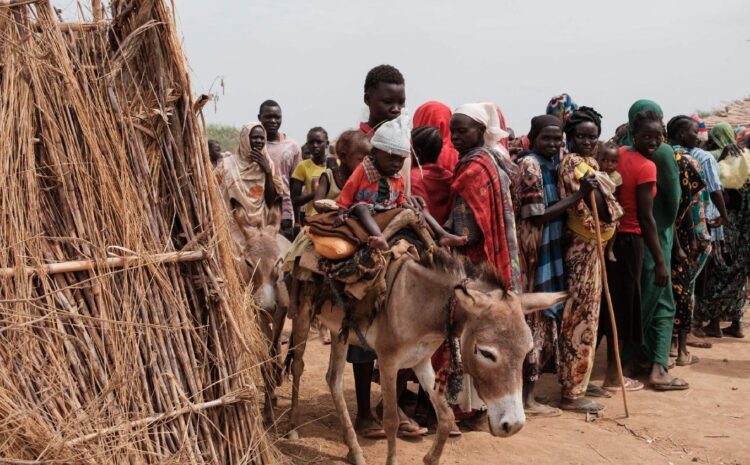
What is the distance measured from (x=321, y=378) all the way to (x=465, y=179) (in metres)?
2.74

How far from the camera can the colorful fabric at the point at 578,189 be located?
5.71 metres

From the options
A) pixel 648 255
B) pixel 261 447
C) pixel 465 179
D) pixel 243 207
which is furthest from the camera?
pixel 243 207

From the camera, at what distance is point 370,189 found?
468 centimetres

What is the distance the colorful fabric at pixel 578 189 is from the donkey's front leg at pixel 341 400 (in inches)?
86.7

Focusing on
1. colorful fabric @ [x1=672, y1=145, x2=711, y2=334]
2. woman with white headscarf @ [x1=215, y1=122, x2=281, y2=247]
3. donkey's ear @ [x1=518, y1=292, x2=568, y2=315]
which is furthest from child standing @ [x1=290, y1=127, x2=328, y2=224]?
donkey's ear @ [x1=518, y1=292, x2=568, y2=315]

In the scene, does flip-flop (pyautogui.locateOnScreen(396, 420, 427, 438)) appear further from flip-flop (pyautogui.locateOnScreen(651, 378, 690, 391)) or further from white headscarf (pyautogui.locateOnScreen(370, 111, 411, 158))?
flip-flop (pyautogui.locateOnScreen(651, 378, 690, 391))

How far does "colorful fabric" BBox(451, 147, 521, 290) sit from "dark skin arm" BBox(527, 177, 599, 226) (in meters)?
0.56

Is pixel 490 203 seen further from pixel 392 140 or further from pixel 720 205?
pixel 720 205

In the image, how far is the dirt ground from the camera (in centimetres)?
506

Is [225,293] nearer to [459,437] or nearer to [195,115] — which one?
[195,115]

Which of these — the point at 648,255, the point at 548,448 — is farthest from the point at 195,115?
the point at 648,255

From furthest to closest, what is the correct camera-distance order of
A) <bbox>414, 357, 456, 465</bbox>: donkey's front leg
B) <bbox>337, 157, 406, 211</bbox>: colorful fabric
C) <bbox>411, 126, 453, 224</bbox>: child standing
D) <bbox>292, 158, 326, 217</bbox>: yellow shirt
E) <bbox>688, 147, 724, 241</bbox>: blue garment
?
<bbox>292, 158, 326, 217</bbox>: yellow shirt, <bbox>688, 147, 724, 241</bbox>: blue garment, <bbox>411, 126, 453, 224</bbox>: child standing, <bbox>337, 157, 406, 211</bbox>: colorful fabric, <bbox>414, 357, 456, 465</bbox>: donkey's front leg

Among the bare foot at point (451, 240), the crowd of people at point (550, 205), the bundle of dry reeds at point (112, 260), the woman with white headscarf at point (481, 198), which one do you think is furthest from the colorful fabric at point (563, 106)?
the bundle of dry reeds at point (112, 260)

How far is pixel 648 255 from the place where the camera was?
6711mm
